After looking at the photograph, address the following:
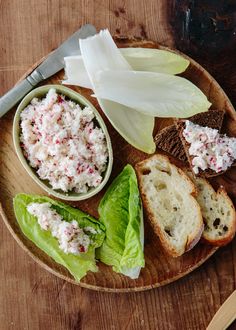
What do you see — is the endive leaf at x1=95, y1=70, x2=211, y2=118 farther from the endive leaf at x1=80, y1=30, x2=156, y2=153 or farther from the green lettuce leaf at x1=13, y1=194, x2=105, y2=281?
the green lettuce leaf at x1=13, y1=194, x2=105, y2=281

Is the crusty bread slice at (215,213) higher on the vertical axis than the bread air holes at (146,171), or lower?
lower

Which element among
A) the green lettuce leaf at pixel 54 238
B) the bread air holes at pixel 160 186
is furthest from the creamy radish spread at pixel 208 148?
the green lettuce leaf at pixel 54 238

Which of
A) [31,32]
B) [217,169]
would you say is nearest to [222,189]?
[217,169]

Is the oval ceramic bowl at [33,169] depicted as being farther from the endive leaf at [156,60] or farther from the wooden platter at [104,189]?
the endive leaf at [156,60]

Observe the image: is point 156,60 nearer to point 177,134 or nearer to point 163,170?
point 177,134

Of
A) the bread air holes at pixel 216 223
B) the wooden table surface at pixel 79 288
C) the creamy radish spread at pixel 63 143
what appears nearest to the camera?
the creamy radish spread at pixel 63 143

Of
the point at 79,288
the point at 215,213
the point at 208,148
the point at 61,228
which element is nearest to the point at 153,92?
the point at 208,148

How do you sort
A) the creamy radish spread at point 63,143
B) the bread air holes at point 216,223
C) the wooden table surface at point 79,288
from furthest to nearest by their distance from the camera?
the wooden table surface at point 79,288 < the bread air holes at point 216,223 < the creamy radish spread at point 63,143

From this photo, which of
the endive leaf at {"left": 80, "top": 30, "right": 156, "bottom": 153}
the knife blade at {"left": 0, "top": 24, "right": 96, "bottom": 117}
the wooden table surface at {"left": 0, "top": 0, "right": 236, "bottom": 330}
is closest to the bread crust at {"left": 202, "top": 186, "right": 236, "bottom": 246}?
the wooden table surface at {"left": 0, "top": 0, "right": 236, "bottom": 330}
